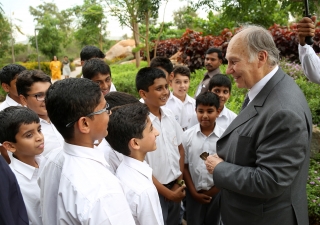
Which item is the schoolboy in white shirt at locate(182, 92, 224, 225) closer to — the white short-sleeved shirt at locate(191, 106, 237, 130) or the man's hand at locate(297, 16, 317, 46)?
the white short-sleeved shirt at locate(191, 106, 237, 130)

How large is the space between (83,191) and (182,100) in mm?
2973

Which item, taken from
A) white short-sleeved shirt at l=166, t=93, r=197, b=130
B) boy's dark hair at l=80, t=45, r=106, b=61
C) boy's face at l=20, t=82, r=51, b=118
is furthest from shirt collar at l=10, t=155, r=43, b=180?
boy's dark hair at l=80, t=45, r=106, b=61

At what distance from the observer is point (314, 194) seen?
3.21 m

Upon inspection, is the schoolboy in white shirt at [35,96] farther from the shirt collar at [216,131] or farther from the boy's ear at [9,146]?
the shirt collar at [216,131]

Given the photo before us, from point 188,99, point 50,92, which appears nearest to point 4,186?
point 50,92

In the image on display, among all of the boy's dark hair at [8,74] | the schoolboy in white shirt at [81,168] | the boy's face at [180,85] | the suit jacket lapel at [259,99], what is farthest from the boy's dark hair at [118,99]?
the boy's face at [180,85]

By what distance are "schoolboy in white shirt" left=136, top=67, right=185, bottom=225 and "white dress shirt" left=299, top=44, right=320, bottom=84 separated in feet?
4.19

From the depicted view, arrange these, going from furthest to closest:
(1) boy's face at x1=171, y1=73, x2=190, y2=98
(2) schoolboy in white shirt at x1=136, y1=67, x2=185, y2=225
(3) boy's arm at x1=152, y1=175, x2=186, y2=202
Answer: (1) boy's face at x1=171, y1=73, x2=190, y2=98 → (2) schoolboy in white shirt at x1=136, y1=67, x2=185, y2=225 → (3) boy's arm at x1=152, y1=175, x2=186, y2=202

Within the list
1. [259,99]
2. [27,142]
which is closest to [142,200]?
[259,99]

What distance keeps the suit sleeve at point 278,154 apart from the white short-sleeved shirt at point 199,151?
3.95ft

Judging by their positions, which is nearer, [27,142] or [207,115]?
[27,142]

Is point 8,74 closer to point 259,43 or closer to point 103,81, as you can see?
point 103,81

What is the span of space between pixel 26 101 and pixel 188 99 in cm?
214

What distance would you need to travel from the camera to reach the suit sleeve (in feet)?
5.16
